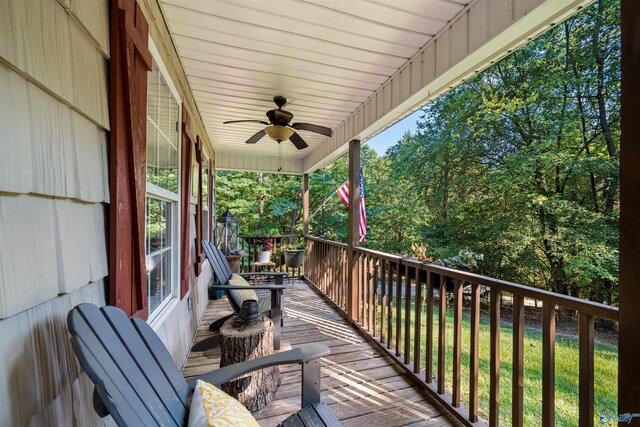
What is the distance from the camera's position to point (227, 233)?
5480 millimetres

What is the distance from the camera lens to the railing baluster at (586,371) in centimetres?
115

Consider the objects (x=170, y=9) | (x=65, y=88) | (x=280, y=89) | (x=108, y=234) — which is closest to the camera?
(x=65, y=88)

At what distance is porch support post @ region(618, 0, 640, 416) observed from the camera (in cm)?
94

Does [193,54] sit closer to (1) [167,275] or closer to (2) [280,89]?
(2) [280,89]

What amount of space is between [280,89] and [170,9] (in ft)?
4.18

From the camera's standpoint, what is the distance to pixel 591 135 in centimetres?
591

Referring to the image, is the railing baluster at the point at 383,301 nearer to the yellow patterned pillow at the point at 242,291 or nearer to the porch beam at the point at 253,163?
the yellow patterned pillow at the point at 242,291

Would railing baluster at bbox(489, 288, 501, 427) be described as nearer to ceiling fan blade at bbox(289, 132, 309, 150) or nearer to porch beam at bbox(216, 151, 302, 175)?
ceiling fan blade at bbox(289, 132, 309, 150)

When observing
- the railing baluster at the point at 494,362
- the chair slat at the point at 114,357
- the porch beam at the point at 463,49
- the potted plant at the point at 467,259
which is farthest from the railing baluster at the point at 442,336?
the potted plant at the point at 467,259

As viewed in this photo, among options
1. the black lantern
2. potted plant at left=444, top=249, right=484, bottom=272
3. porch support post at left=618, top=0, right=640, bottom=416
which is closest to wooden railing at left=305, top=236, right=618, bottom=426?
porch support post at left=618, top=0, right=640, bottom=416

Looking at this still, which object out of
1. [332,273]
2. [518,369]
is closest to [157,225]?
[518,369]

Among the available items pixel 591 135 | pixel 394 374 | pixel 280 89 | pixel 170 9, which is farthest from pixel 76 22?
pixel 591 135

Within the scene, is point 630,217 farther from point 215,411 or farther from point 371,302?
point 371,302

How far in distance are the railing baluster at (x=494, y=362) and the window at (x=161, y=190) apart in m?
2.16
